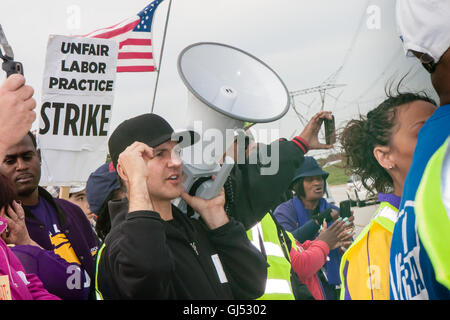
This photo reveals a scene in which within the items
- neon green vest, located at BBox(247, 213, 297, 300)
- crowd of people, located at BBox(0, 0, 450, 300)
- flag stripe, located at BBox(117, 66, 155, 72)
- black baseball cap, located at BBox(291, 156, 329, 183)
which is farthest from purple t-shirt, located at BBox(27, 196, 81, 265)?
flag stripe, located at BBox(117, 66, 155, 72)

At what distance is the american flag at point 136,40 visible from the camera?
5.18 metres

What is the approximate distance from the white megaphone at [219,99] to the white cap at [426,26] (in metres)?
0.97

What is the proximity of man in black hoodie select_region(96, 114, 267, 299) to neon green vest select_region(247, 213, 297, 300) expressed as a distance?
29 cm

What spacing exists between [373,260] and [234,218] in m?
0.64

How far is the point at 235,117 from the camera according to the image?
210 centimetres

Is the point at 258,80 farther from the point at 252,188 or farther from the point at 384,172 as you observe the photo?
the point at 384,172

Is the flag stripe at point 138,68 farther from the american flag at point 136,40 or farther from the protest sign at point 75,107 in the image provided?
the protest sign at point 75,107

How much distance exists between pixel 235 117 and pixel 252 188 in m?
0.37

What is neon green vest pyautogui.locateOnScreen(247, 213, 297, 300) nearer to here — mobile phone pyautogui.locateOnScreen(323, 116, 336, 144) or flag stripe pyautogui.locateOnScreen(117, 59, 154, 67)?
mobile phone pyautogui.locateOnScreen(323, 116, 336, 144)

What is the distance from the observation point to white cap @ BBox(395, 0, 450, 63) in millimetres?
1106

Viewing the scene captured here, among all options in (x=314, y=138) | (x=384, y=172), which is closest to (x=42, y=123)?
(x=314, y=138)

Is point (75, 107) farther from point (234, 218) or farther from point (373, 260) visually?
point (373, 260)

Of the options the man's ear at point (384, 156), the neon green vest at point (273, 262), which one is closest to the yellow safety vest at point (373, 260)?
the man's ear at point (384, 156)

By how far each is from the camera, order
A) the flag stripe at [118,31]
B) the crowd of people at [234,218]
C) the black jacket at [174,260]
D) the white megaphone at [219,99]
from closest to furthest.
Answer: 1. the crowd of people at [234,218]
2. the black jacket at [174,260]
3. the white megaphone at [219,99]
4. the flag stripe at [118,31]
